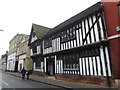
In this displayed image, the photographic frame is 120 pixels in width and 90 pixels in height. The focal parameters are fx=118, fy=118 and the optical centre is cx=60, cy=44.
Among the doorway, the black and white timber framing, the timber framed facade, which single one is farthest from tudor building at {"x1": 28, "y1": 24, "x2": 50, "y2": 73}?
the timber framed facade

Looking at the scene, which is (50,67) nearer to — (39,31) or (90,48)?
(39,31)

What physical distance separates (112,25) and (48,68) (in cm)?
1097

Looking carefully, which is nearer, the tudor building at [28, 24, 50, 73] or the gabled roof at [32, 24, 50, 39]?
the tudor building at [28, 24, 50, 73]

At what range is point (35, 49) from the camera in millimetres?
20234

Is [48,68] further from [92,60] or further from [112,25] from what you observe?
[112,25]

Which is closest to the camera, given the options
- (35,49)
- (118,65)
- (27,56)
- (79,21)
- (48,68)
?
(118,65)

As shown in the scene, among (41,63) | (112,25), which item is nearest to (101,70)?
(112,25)

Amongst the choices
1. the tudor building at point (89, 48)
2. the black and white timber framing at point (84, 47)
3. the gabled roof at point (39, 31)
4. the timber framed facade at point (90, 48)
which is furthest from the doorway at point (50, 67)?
the gabled roof at point (39, 31)

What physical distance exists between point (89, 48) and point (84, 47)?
0.48 meters

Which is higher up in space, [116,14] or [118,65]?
[116,14]

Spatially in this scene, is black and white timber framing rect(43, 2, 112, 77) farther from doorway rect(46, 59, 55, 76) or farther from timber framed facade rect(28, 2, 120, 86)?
doorway rect(46, 59, 55, 76)

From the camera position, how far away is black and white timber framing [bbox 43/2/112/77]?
9273mm

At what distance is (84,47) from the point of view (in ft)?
34.9

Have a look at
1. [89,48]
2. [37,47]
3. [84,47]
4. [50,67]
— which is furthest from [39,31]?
[89,48]
